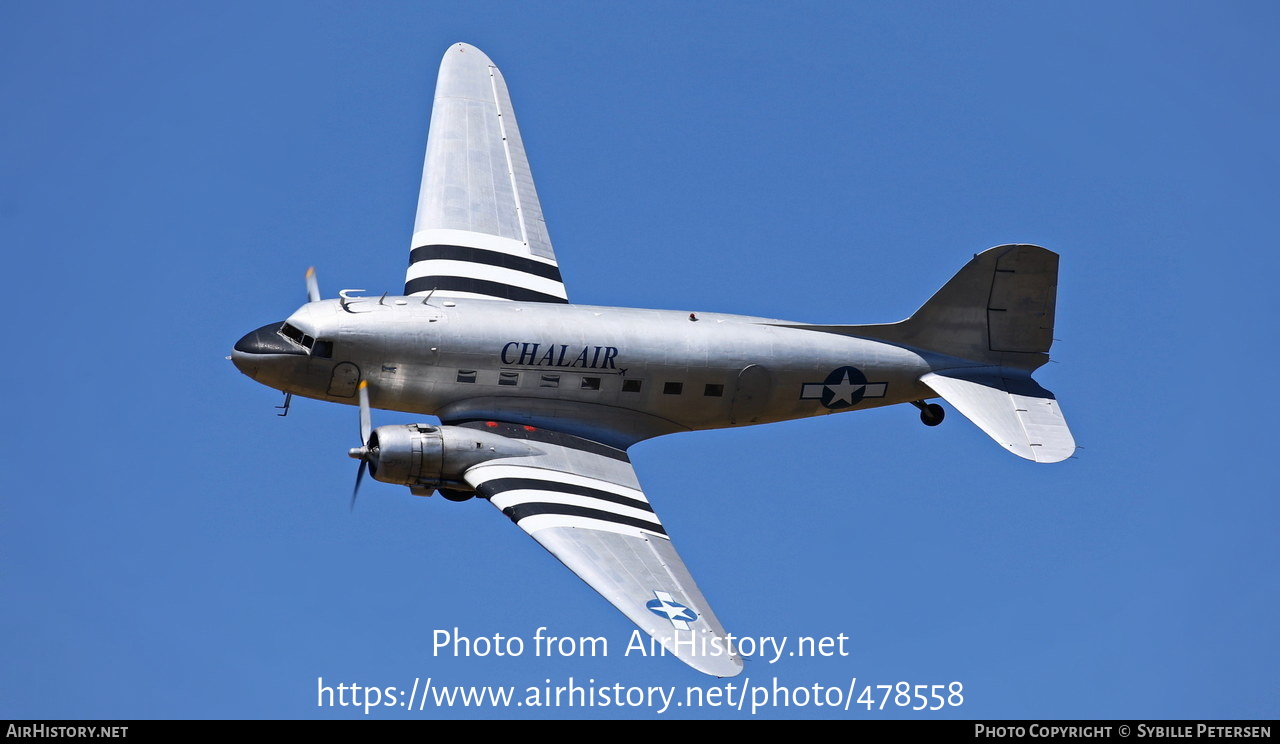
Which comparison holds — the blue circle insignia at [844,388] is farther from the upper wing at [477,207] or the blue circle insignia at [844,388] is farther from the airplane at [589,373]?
the upper wing at [477,207]

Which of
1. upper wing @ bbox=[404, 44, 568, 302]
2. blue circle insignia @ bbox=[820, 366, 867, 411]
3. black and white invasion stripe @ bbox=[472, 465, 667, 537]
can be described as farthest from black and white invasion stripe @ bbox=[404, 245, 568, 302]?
blue circle insignia @ bbox=[820, 366, 867, 411]

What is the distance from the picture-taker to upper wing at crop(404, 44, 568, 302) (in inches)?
1654

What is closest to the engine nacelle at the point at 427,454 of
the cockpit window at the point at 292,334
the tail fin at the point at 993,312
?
the cockpit window at the point at 292,334

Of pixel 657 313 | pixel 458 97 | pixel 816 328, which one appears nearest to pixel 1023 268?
pixel 816 328

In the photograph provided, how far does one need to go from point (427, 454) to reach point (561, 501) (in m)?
2.70

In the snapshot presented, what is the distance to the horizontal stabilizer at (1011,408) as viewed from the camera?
1559 inches

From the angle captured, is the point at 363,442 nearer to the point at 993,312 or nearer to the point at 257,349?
the point at 257,349

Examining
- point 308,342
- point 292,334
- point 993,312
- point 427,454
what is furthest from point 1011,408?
point 292,334

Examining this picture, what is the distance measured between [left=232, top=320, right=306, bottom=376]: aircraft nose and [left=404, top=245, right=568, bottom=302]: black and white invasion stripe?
3888 mm

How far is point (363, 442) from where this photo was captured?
123 feet

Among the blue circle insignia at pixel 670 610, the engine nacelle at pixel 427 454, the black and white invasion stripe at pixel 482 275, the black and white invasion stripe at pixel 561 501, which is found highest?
the black and white invasion stripe at pixel 482 275

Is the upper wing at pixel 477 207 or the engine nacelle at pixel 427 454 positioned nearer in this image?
the engine nacelle at pixel 427 454

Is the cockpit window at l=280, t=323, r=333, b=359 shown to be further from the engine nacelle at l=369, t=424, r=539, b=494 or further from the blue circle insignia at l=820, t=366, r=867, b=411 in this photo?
the blue circle insignia at l=820, t=366, r=867, b=411
